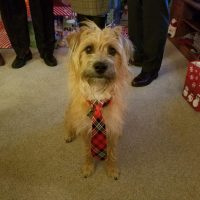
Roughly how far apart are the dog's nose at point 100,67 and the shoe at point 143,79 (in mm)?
1049

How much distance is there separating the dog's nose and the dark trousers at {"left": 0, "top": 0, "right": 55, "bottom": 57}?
4.20 ft

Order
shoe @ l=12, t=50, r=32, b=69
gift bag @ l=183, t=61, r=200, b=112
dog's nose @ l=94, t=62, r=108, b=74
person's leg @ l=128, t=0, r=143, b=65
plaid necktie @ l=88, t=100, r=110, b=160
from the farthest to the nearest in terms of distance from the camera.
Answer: shoe @ l=12, t=50, r=32, b=69
person's leg @ l=128, t=0, r=143, b=65
gift bag @ l=183, t=61, r=200, b=112
plaid necktie @ l=88, t=100, r=110, b=160
dog's nose @ l=94, t=62, r=108, b=74

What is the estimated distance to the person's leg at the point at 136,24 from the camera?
7.15 ft

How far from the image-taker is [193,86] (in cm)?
198

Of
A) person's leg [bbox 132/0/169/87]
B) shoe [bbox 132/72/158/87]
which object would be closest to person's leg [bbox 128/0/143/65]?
person's leg [bbox 132/0/169/87]

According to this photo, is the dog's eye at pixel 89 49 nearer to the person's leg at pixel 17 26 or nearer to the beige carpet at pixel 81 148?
the beige carpet at pixel 81 148

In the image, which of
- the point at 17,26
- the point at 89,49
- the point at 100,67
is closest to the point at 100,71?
the point at 100,67

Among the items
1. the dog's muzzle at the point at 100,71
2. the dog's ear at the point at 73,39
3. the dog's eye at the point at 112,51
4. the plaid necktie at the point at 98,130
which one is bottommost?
the plaid necktie at the point at 98,130

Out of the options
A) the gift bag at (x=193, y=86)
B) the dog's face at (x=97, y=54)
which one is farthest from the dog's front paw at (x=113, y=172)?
the gift bag at (x=193, y=86)

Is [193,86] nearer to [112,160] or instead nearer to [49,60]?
[112,160]

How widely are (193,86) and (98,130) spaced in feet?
3.19

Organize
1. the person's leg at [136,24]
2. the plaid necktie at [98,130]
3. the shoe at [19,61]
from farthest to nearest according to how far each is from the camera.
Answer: the shoe at [19,61] → the person's leg at [136,24] → the plaid necktie at [98,130]

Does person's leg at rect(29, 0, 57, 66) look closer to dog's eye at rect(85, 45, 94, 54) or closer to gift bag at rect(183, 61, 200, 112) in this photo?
dog's eye at rect(85, 45, 94, 54)

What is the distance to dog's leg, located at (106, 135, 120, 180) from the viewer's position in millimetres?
1467
